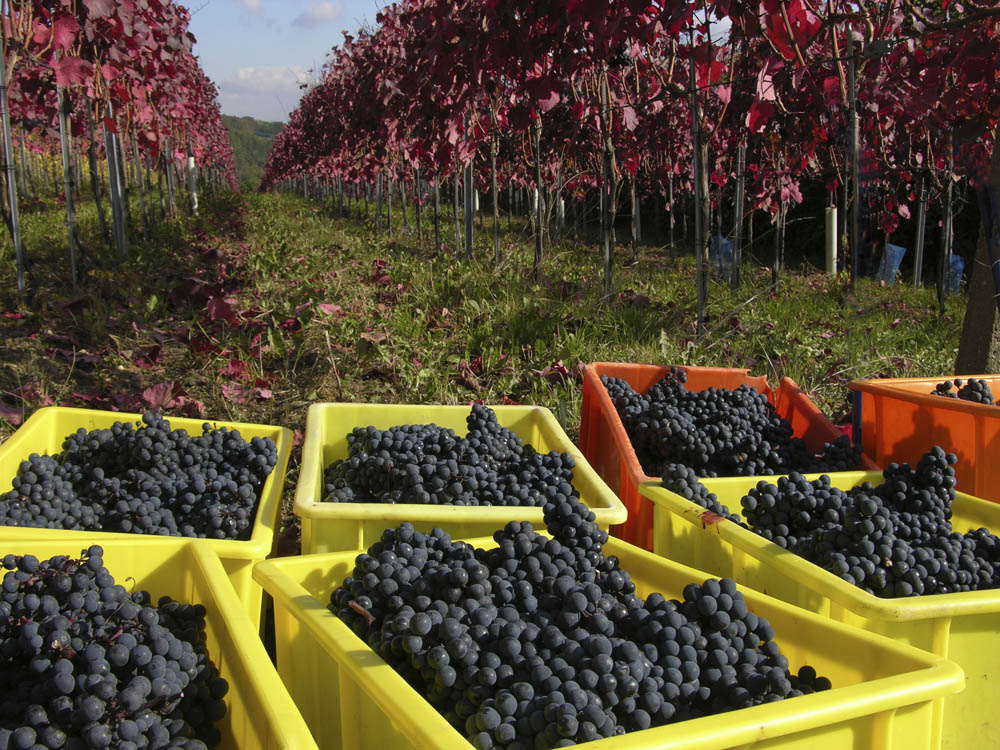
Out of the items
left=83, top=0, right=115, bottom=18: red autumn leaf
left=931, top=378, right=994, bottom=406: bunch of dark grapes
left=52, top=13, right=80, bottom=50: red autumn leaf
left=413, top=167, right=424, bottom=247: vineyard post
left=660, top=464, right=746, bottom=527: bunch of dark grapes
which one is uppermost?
left=83, top=0, right=115, bottom=18: red autumn leaf

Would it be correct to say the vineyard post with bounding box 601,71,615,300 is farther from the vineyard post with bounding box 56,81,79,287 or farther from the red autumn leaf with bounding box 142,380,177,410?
the vineyard post with bounding box 56,81,79,287

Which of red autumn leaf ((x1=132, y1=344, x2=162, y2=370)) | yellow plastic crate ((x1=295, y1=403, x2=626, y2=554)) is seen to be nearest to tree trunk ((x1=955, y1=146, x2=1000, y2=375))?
yellow plastic crate ((x1=295, y1=403, x2=626, y2=554))

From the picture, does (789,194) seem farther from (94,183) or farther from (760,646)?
(760,646)

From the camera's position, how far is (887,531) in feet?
4.67

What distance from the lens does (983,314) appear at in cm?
302

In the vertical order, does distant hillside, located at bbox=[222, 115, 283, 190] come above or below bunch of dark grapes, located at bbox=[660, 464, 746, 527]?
above

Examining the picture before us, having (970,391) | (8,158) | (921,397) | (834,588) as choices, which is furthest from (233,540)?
(8,158)

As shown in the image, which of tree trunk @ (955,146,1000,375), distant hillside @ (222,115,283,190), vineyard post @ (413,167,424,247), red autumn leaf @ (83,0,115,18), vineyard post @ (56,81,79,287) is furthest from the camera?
distant hillside @ (222,115,283,190)

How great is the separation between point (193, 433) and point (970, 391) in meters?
2.35

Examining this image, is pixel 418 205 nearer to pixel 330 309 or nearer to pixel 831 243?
pixel 831 243

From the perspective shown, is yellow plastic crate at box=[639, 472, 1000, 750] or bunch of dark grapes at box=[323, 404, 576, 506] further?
bunch of dark grapes at box=[323, 404, 576, 506]

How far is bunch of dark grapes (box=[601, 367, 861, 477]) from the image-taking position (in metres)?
2.13

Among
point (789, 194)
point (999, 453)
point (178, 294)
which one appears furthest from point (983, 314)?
point (789, 194)

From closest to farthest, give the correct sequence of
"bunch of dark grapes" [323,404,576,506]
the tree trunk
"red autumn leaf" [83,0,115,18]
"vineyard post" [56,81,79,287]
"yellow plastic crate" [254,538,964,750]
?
"yellow plastic crate" [254,538,964,750] → "bunch of dark grapes" [323,404,576,506] → the tree trunk → "red autumn leaf" [83,0,115,18] → "vineyard post" [56,81,79,287]
